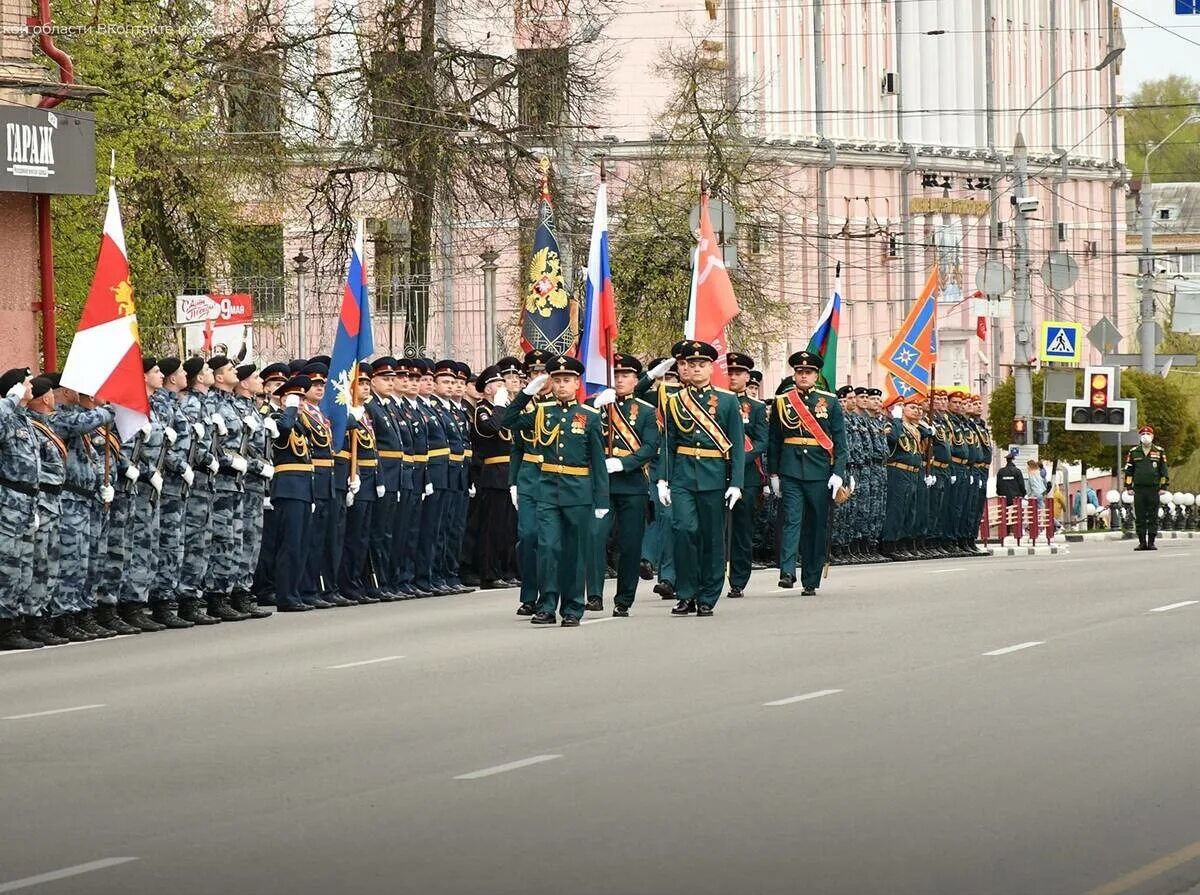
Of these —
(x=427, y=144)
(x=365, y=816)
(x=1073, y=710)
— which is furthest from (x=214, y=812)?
(x=427, y=144)

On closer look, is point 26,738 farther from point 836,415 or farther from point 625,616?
point 836,415

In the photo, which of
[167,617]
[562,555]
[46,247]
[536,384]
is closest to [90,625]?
[167,617]

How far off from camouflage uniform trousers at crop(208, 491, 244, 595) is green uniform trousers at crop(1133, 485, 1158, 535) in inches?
754

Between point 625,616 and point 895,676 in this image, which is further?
point 625,616

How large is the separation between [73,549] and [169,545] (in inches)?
53.6

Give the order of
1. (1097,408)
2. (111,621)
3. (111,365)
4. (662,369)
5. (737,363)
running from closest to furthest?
(111,365)
(111,621)
(662,369)
(737,363)
(1097,408)

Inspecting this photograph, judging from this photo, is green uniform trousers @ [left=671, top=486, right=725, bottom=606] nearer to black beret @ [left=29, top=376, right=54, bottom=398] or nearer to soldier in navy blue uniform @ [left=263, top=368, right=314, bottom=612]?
soldier in navy blue uniform @ [left=263, top=368, right=314, bottom=612]

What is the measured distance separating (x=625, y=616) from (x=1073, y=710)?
731 centimetres

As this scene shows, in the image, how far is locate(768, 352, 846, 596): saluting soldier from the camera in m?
22.6

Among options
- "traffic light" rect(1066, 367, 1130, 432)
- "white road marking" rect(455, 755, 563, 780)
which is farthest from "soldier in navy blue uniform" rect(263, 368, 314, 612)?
"traffic light" rect(1066, 367, 1130, 432)

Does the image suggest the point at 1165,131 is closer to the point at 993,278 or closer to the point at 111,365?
the point at 993,278

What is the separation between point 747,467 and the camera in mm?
23500

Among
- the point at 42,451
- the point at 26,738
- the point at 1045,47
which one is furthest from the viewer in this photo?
the point at 1045,47

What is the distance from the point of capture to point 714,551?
19.9 m
